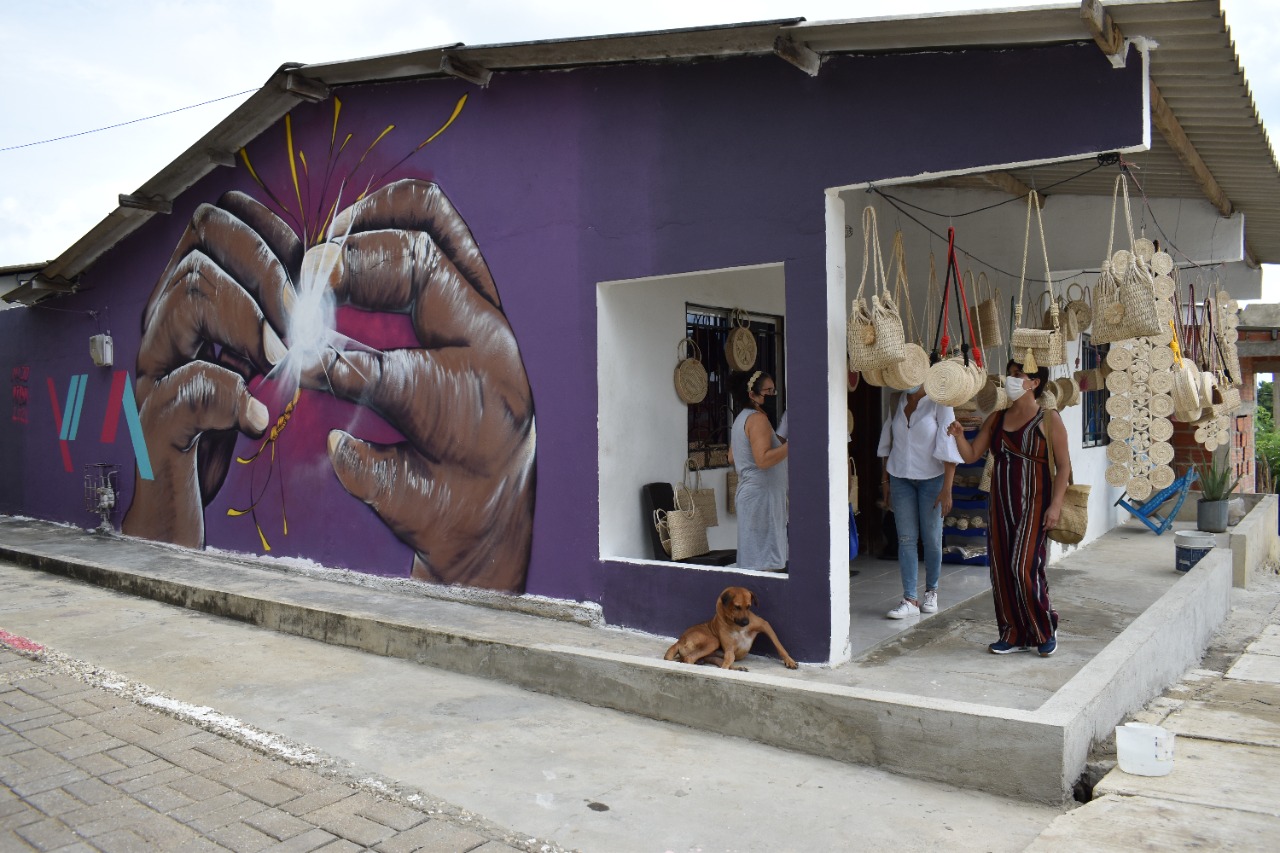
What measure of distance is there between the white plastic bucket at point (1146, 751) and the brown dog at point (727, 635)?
5.94 feet

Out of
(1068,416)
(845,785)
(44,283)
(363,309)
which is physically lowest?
(845,785)

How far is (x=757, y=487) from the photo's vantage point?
654cm

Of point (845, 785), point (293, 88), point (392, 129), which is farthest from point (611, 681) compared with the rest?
point (293, 88)

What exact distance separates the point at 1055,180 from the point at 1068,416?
10.5ft

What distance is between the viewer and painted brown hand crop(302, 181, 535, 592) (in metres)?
7.19

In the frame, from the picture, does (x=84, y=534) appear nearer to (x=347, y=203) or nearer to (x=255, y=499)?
(x=255, y=499)

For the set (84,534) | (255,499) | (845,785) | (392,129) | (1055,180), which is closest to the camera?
(845,785)

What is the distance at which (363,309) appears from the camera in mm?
8266

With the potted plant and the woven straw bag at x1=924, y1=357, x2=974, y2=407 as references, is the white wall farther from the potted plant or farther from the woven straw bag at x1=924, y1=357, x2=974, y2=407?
the potted plant

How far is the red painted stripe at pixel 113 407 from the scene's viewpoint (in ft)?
36.8

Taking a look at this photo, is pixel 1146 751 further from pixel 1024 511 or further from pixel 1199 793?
pixel 1024 511

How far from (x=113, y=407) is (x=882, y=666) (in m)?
9.59

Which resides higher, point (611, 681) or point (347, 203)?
point (347, 203)

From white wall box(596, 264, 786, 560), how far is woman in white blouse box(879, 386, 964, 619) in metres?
1.44
